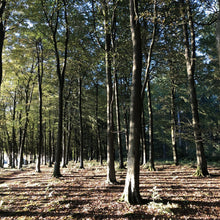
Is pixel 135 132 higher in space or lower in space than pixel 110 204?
higher

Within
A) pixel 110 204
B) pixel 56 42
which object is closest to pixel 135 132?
pixel 110 204

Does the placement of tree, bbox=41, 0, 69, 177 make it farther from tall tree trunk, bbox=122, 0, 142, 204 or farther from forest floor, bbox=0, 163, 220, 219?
tall tree trunk, bbox=122, 0, 142, 204

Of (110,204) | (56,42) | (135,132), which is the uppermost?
(56,42)

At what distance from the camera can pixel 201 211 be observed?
16.6ft

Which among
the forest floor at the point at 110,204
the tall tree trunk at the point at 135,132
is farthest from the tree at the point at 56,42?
the tall tree trunk at the point at 135,132

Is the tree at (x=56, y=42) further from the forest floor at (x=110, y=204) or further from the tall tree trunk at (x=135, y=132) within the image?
the tall tree trunk at (x=135, y=132)

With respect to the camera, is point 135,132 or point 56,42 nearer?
point 135,132

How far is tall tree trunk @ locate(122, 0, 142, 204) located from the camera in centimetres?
568

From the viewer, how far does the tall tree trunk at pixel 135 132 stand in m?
5.68

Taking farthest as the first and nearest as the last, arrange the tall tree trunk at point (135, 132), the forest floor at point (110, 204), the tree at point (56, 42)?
the tree at point (56, 42) < the tall tree trunk at point (135, 132) < the forest floor at point (110, 204)

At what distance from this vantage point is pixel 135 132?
19.5ft

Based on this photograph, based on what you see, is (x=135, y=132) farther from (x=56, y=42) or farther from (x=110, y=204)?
(x=56, y=42)

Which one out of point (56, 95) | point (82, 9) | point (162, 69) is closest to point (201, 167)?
point (162, 69)

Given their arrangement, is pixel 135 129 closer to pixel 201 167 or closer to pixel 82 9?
pixel 201 167
